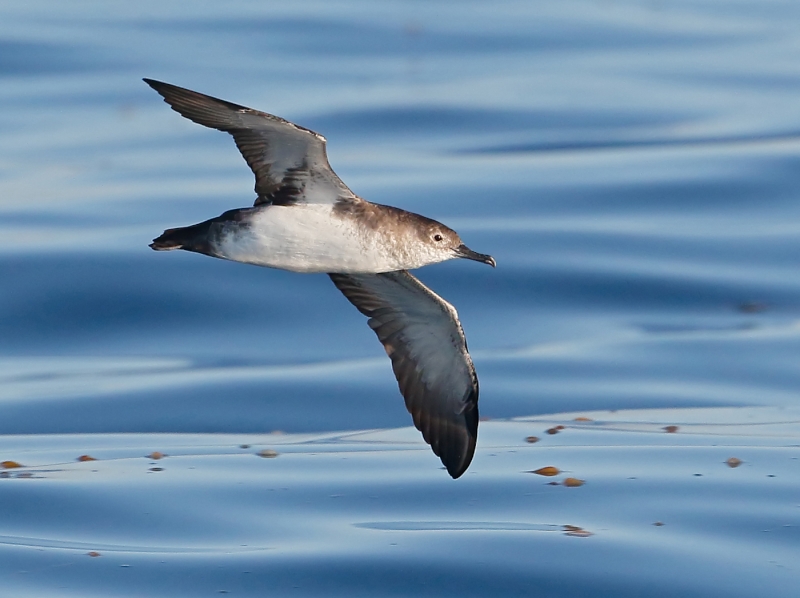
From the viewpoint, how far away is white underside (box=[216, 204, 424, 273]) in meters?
7.72

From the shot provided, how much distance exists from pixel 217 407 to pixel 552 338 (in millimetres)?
4284

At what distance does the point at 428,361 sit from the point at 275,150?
1.94 metres

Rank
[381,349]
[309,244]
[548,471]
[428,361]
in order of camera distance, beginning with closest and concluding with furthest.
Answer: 1. [309,244]
2. [428,361]
3. [548,471]
4. [381,349]

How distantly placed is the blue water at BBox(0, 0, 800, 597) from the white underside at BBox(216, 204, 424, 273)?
2.92 meters

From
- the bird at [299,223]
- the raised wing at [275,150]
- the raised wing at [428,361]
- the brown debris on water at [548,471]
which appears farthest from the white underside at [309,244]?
the brown debris on water at [548,471]

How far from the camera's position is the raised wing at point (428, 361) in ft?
29.0

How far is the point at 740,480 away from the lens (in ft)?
39.3

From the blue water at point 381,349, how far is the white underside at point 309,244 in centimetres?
292

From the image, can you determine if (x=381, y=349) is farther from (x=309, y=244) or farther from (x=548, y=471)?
(x=309, y=244)

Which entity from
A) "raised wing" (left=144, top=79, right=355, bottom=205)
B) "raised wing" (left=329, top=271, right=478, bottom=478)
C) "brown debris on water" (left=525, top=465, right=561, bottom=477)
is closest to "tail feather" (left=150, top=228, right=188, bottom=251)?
"raised wing" (left=144, top=79, right=355, bottom=205)

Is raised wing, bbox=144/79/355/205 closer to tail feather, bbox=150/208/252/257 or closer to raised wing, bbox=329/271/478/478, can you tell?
tail feather, bbox=150/208/252/257

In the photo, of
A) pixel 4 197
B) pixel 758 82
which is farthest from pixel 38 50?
pixel 758 82

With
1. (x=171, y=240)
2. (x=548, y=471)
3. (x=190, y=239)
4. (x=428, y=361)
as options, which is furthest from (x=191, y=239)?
Answer: (x=548, y=471)

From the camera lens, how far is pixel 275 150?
778 cm
